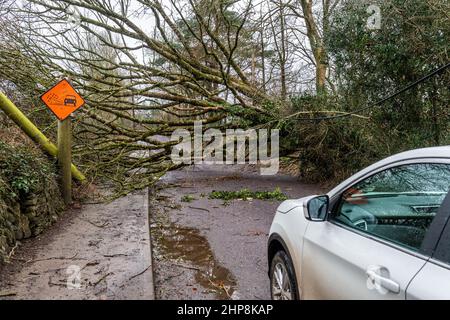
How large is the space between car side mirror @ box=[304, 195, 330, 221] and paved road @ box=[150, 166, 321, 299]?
4.88 ft

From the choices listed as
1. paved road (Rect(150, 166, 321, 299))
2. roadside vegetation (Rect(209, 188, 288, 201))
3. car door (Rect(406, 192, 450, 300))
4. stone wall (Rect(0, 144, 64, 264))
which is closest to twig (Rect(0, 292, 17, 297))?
stone wall (Rect(0, 144, 64, 264))

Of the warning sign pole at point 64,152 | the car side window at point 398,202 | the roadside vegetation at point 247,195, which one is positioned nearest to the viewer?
the car side window at point 398,202

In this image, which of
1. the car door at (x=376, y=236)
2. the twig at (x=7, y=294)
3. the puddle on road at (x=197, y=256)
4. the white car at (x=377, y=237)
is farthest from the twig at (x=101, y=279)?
the car door at (x=376, y=236)

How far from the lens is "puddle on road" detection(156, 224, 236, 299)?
3.98 metres

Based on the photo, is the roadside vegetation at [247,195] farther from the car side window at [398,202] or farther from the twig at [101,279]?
the car side window at [398,202]

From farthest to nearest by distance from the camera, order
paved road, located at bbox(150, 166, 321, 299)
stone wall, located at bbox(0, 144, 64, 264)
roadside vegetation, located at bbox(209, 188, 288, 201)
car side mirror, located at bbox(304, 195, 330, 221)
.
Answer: roadside vegetation, located at bbox(209, 188, 288, 201), stone wall, located at bbox(0, 144, 64, 264), paved road, located at bbox(150, 166, 321, 299), car side mirror, located at bbox(304, 195, 330, 221)

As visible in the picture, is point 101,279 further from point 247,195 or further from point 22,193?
point 247,195

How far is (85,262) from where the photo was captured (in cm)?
429

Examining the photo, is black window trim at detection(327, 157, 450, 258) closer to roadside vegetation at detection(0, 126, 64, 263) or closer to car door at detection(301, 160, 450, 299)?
car door at detection(301, 160, 450, 299)

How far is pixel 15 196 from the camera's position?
4.71m

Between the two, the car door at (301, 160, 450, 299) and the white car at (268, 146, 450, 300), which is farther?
the car door at (301, 160, 450, 299)

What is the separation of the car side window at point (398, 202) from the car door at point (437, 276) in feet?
0.46

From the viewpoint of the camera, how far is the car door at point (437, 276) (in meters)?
1.48

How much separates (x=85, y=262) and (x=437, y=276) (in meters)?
3.85
